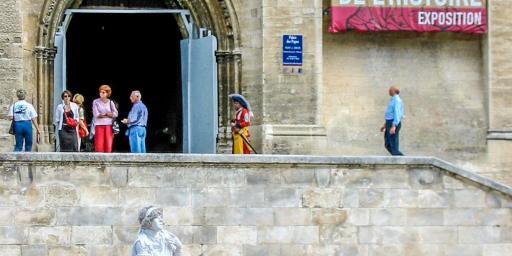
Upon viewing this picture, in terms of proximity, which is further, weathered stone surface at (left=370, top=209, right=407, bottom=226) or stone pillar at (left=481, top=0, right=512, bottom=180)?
stone pillar at (left=481, top=0, right=512, bottom=180)

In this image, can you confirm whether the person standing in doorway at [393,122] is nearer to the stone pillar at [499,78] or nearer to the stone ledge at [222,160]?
the stone ledge at [222,160]

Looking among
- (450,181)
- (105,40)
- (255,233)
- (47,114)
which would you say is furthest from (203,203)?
(105,40)

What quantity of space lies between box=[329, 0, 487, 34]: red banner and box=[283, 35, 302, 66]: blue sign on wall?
83cm

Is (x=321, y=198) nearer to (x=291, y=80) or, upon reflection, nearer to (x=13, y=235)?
(x=13, y=235)

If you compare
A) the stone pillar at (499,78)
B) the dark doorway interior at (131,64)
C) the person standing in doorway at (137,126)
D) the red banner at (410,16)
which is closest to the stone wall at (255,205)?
the person standing in doorway at (137,126)

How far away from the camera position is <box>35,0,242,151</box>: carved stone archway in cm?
Answer: 2244

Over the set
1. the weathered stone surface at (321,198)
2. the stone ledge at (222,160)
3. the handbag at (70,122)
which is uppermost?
the handbag at (70,122)

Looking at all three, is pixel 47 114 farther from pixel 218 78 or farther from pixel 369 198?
pixel 369 198

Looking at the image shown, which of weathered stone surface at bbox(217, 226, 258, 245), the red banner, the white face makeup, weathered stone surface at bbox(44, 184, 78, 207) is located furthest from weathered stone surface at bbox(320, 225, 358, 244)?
the red banner

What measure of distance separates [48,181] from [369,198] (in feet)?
14.7

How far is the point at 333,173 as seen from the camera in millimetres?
17578

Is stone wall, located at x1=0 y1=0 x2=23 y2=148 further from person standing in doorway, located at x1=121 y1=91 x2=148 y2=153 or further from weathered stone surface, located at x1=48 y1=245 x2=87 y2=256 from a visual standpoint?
weathered stone surface, located at x1=48 y1=245 x2=87 y2=256

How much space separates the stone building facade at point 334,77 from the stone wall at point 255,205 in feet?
14.8

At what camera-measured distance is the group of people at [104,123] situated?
771 inches
